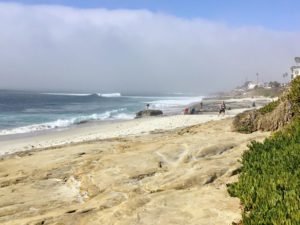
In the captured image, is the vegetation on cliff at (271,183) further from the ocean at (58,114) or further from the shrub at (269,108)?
the ocean at (58,114)

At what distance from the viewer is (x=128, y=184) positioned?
11.2 meters

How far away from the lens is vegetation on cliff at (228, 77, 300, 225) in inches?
273

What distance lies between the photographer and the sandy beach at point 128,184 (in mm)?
8453

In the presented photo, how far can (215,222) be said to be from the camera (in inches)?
304

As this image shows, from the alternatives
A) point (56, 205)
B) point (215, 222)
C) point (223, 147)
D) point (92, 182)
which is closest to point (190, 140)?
point (223, 147)

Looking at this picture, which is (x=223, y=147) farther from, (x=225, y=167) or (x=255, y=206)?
(x=255, y=206)

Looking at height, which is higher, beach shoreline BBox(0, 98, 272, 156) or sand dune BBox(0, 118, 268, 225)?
sand dune BBox(0, 118, 268, 225)

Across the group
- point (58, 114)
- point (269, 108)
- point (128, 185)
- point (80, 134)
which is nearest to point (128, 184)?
point (128, 185)

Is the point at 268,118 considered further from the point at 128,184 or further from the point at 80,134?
the point at 80,134

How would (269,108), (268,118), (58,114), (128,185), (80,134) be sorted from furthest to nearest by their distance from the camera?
(58,114), (80,134), (269,108), (268,118), (128,185)

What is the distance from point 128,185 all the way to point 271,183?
4.13 meters

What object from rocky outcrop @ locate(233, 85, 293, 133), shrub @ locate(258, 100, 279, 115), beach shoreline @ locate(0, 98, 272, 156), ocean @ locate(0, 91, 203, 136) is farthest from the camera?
ocean @ locate(0, 91, 203, 136)

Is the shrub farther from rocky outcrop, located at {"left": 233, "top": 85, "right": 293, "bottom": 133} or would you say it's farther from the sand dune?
the sand dune

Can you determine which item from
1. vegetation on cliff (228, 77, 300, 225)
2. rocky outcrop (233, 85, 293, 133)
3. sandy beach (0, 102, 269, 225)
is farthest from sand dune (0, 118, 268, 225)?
rocky outcrop (233, 85, 293, 133)
